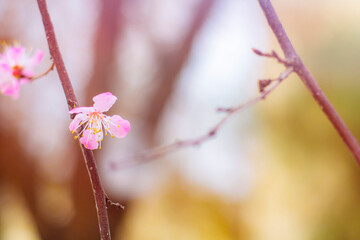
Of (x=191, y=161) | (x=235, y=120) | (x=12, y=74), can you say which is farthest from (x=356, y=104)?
(x=12, y=74)

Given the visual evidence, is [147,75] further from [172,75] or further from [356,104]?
[356,104]

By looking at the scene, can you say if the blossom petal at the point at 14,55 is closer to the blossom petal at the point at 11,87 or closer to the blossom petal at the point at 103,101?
the blossom petal at the point at 11,87

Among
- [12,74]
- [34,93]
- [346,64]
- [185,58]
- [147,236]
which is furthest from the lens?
[147,236]

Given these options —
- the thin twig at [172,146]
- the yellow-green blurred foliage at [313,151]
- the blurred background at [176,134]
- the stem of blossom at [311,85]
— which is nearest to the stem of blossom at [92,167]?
the thin twig at [172,146]

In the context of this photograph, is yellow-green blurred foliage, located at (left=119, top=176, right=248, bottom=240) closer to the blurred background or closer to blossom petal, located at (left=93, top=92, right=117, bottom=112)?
the blurred background

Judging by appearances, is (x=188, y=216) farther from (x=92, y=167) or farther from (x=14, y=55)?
(x=92, y=167)

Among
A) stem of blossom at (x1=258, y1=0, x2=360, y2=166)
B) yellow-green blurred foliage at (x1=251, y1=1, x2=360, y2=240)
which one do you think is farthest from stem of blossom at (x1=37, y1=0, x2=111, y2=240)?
yellow-green blurred foliage at (x1=251, y1=1, x2=360, y2=240)
